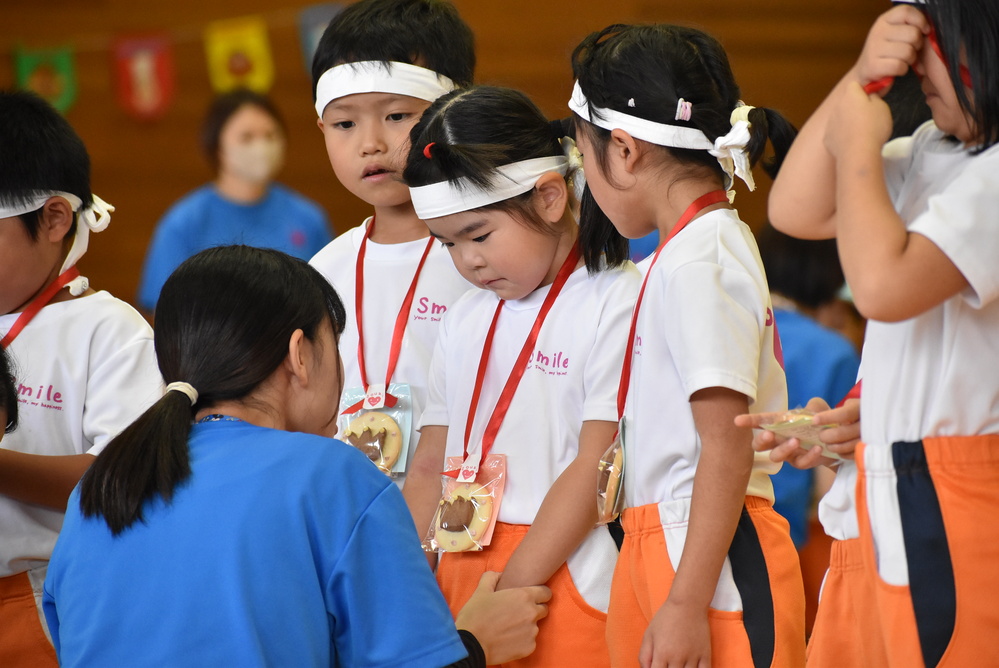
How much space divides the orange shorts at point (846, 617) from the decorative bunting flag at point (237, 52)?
530 centimetres

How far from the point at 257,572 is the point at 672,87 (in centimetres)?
101

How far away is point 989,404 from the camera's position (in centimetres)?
128

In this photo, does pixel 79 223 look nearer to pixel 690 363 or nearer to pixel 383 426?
pixel 383 426

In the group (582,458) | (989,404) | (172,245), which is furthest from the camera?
(172,245)

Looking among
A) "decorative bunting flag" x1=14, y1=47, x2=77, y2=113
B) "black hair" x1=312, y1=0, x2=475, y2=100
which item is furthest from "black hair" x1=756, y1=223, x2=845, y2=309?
"decorative bunting flag" x1=14, y1=47, x2=77, y2=113

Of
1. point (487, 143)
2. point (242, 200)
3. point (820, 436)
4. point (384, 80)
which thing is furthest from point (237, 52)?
point (820, 436)

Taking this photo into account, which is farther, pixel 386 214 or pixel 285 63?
pixel 285 63

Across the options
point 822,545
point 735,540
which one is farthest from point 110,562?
point 822,545

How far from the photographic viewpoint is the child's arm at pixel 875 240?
4.04 feet

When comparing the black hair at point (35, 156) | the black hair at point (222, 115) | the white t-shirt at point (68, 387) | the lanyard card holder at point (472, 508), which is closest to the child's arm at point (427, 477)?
the lanyard card holder at point (472, 508)

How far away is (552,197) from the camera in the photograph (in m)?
2.06

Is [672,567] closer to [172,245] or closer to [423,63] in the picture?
[423,63]

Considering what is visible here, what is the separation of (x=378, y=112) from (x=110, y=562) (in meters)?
1.23

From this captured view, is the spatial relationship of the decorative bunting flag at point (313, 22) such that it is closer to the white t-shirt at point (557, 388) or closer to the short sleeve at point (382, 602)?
the white t-shirt at point (557, 388)
